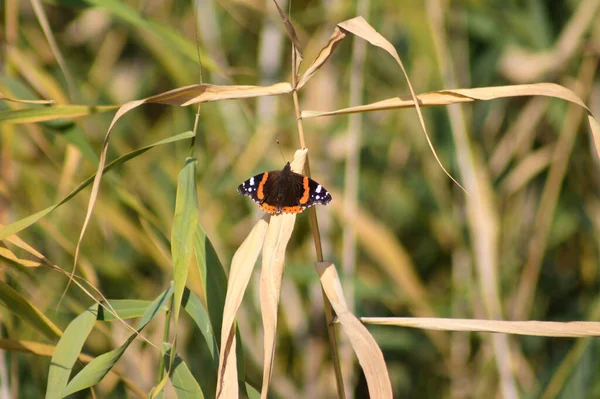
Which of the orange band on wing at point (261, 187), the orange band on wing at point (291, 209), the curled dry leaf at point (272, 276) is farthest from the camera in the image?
the orange band on wing at point (261, 187)

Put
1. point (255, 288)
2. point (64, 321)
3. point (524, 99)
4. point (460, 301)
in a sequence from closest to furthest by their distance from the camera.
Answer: point (64, 321)
point (255, 288)
point (460, 301)
point (524, 99)

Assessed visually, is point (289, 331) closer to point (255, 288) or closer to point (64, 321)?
point (255, 288)

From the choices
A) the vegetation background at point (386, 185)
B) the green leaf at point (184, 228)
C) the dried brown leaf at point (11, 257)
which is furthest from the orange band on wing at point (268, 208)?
the vegetation background at point (386, 185)

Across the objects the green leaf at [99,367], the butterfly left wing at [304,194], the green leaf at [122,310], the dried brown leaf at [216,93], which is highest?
the dried brown leaf at [216,93]

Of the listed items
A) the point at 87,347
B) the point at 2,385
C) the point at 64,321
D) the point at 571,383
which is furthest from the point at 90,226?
the point at 571,383

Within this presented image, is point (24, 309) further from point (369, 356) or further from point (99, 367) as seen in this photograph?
point (369, 356)

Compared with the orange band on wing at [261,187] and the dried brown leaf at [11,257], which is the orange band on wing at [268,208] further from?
the dried brown leaf at [11,257]

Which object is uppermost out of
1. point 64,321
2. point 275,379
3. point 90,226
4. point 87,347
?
point 90,226
